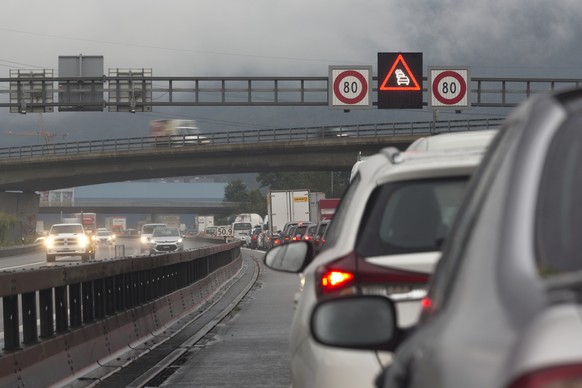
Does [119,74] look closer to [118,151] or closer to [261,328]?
[118,151]

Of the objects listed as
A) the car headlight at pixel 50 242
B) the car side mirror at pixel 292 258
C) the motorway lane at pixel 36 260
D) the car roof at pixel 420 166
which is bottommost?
the motorway lane at pixel 36 260

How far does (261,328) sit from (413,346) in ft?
52.9

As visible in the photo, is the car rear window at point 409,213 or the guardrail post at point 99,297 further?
the guardrail post at point 99,297

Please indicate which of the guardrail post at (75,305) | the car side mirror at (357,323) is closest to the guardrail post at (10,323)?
the guardrail post at (75,305)

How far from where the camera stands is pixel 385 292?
18.8 feet

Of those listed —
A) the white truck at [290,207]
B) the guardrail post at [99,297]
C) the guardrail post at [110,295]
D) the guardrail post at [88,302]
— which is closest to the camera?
the guardrail post at [88,302]

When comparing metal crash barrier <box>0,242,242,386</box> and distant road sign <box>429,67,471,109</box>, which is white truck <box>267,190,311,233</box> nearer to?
distant road sign <box>429,67,471,109</box>

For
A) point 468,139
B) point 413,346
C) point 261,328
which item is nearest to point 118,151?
point 261,328

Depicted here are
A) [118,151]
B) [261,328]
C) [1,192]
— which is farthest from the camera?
[1,192]

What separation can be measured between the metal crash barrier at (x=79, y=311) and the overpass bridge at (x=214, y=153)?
5521cm

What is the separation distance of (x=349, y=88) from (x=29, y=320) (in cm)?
4769

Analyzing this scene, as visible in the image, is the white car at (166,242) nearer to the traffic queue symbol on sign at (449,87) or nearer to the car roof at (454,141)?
the traffic queue symbol on sign at (449,87)

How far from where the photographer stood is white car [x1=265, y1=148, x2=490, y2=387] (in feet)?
18.7

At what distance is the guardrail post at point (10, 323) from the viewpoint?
10.2m
